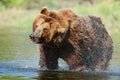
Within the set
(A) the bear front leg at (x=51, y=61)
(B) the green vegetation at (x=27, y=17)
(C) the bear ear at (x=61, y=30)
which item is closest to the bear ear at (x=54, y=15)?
(C) the bear ear at (x=61, y=30)

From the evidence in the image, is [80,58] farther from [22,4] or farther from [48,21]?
[22,4]

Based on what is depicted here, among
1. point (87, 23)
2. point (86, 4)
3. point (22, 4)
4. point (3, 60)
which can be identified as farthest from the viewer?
point (22, 4)

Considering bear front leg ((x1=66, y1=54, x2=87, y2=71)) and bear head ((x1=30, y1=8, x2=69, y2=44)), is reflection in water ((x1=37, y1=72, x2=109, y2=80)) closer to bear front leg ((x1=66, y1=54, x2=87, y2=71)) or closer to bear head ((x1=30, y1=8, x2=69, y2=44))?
bear front leg ((x1=66, y1=54, x2=87, y2=71))

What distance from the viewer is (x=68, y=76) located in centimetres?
1327

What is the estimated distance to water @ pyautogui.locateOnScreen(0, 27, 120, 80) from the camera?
1312 centimetres

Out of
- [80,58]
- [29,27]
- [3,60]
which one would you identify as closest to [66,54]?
[80,58]

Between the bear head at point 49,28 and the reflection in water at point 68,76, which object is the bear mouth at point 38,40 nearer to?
the bear head at point 49,28

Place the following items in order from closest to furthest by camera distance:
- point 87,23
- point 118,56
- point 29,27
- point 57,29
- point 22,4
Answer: point 57,29 → point 87,23 → point 118,56 → point 29,27 → point 22,4

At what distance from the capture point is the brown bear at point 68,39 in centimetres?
1299

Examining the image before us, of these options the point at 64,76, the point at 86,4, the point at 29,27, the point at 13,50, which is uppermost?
the point at 86,4

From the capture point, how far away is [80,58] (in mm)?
13594

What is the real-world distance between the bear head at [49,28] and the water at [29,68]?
0.82 m

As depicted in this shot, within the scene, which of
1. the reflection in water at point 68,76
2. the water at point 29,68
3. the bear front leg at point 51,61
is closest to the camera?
the reflection in water at point 68,76

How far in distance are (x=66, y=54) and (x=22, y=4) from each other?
72.6ft
